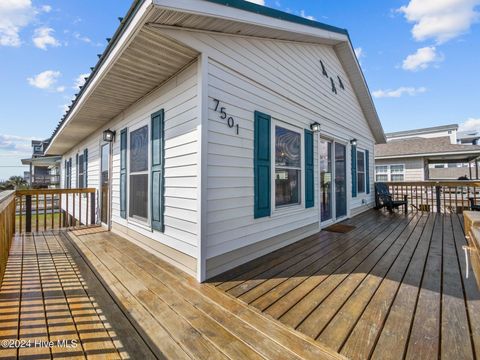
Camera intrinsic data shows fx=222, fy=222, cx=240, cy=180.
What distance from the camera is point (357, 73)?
21.2 feet

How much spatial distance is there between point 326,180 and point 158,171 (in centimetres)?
386

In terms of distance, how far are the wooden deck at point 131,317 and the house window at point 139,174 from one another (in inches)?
41.6

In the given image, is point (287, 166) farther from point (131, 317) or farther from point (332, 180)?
point (131, 317)

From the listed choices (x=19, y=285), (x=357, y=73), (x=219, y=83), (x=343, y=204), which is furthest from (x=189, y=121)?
(x=357, y=73)

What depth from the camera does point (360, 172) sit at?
729 cm

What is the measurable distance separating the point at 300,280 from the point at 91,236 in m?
4.24

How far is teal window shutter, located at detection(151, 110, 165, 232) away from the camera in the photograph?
3240 mm

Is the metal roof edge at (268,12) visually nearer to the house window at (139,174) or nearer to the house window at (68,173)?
the house window at (139,174)

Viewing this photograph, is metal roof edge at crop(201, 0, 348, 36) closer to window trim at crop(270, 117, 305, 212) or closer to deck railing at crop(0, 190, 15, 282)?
window trim at crop(270, 117, 305, 212)

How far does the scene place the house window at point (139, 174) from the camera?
12.5 feet

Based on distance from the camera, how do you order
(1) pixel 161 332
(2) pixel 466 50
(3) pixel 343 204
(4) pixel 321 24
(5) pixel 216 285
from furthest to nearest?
(2) pixel 466 50 < (3) pixel 343 204 < (4) pixel 321 24 < (5) pixel 216 285 < (1) pixel 161 332

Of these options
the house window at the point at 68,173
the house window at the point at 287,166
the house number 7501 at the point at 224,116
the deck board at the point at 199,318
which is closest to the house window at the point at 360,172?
the house window at the point at 287,166

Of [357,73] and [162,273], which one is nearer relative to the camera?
[162,273]

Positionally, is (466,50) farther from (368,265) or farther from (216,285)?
(216,285)
